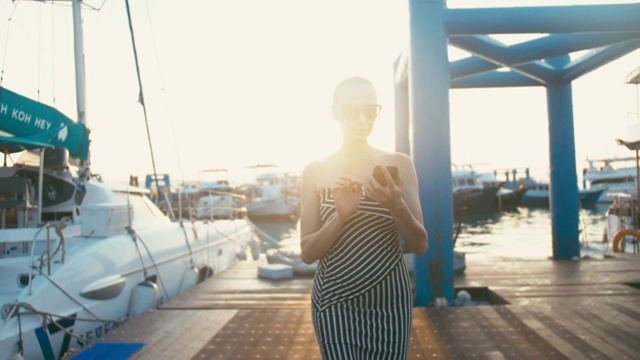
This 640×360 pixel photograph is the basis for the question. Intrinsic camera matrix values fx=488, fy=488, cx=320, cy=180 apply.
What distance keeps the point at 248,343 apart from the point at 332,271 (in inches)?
124

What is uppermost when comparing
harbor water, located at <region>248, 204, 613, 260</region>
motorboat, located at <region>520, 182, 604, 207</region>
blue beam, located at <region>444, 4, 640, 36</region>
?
blue beam, located at <region>444, 4, 640, 36</region>

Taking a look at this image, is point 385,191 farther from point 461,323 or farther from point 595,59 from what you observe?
point 595,59

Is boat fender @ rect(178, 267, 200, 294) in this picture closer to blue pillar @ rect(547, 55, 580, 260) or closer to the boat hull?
the boat hull

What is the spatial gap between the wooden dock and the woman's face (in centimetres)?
283

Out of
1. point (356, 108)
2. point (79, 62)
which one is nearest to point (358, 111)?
point (356, 108)

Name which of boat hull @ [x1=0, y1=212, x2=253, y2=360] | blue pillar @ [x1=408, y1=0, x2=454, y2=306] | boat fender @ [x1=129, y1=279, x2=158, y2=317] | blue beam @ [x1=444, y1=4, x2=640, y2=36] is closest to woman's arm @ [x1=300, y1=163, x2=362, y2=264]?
blue pillar @ [x1=408, y1=0, x2=454, y2=306]

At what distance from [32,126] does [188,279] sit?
3670 millimetres

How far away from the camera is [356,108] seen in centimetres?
190

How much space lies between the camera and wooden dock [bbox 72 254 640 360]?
4.34m

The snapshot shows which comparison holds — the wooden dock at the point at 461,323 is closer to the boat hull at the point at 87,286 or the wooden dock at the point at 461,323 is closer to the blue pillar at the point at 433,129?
the blue pillar at the point at 433,129

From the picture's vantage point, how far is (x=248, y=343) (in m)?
4.68

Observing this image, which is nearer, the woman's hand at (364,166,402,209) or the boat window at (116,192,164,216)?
the woman's hand at (364,166,402,209)

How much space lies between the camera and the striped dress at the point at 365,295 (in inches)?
71.6

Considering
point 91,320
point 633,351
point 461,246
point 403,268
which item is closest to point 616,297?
point 633,351
